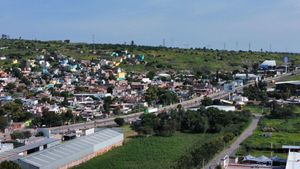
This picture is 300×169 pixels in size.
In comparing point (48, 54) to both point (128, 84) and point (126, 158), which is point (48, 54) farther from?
point (126, 158)

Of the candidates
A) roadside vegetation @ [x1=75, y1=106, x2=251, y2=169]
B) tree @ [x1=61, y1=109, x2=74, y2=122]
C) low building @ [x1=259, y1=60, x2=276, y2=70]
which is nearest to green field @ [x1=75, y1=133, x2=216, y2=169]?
roadside vegetation @ [x1=75, y1=106, x2=251, y2=169]

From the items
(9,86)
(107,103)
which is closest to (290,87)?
(107,103)

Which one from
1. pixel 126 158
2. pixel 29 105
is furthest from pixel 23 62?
pixel 126 158

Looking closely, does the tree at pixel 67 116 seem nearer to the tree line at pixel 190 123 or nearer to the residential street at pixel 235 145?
the tree line at pixel 190 123

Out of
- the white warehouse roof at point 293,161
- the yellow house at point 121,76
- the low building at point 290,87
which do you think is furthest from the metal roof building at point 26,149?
the yellow house at point 121,76

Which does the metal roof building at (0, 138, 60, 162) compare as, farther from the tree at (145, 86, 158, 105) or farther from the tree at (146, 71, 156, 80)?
the tree at (146, 71, 156, 80)

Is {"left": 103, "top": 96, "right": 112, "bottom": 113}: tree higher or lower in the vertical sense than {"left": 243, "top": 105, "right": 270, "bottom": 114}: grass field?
higher

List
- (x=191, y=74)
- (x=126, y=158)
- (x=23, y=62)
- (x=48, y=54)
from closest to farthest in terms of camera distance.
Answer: (x=126, y=158)
(x=23, y=62)
(x=191, y=74)
(x=48, y=54)
